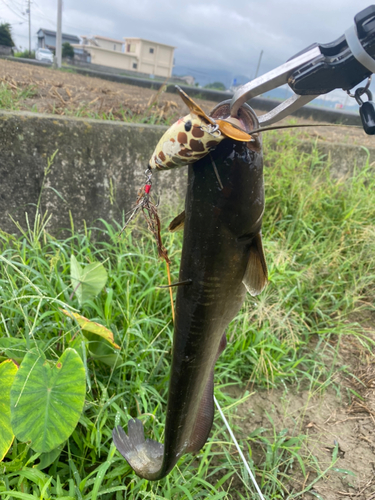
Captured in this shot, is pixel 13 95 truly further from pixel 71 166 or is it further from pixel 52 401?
pixel 52 401

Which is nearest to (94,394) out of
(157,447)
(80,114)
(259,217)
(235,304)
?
(157,447)

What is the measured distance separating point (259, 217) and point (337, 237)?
231cm

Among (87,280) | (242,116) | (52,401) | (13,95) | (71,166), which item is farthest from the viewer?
(13,95)

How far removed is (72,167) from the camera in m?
2.19

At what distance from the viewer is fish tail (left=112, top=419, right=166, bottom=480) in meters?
1.11

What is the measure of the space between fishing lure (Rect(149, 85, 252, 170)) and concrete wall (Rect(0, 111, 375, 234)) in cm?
113

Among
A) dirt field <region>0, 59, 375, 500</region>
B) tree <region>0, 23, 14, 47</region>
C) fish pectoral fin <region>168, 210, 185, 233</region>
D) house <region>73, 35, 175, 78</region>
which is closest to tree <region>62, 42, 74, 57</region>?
house <region>73, 35, 175, 78</region>

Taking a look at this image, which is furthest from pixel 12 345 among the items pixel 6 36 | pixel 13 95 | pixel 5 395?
pixel 6 36

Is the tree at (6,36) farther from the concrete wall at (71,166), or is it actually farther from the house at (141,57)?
the house at (141,57)

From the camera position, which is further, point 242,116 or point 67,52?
point 67,52

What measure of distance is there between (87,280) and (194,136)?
122cm

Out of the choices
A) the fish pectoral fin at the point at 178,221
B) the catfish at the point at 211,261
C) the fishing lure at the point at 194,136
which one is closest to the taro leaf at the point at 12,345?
the catfish at the point at 211,261

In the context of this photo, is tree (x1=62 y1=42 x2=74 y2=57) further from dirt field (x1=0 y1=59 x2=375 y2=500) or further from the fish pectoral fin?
the fish pectoral fin

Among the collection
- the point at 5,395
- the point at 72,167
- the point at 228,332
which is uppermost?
the point at 72,167
